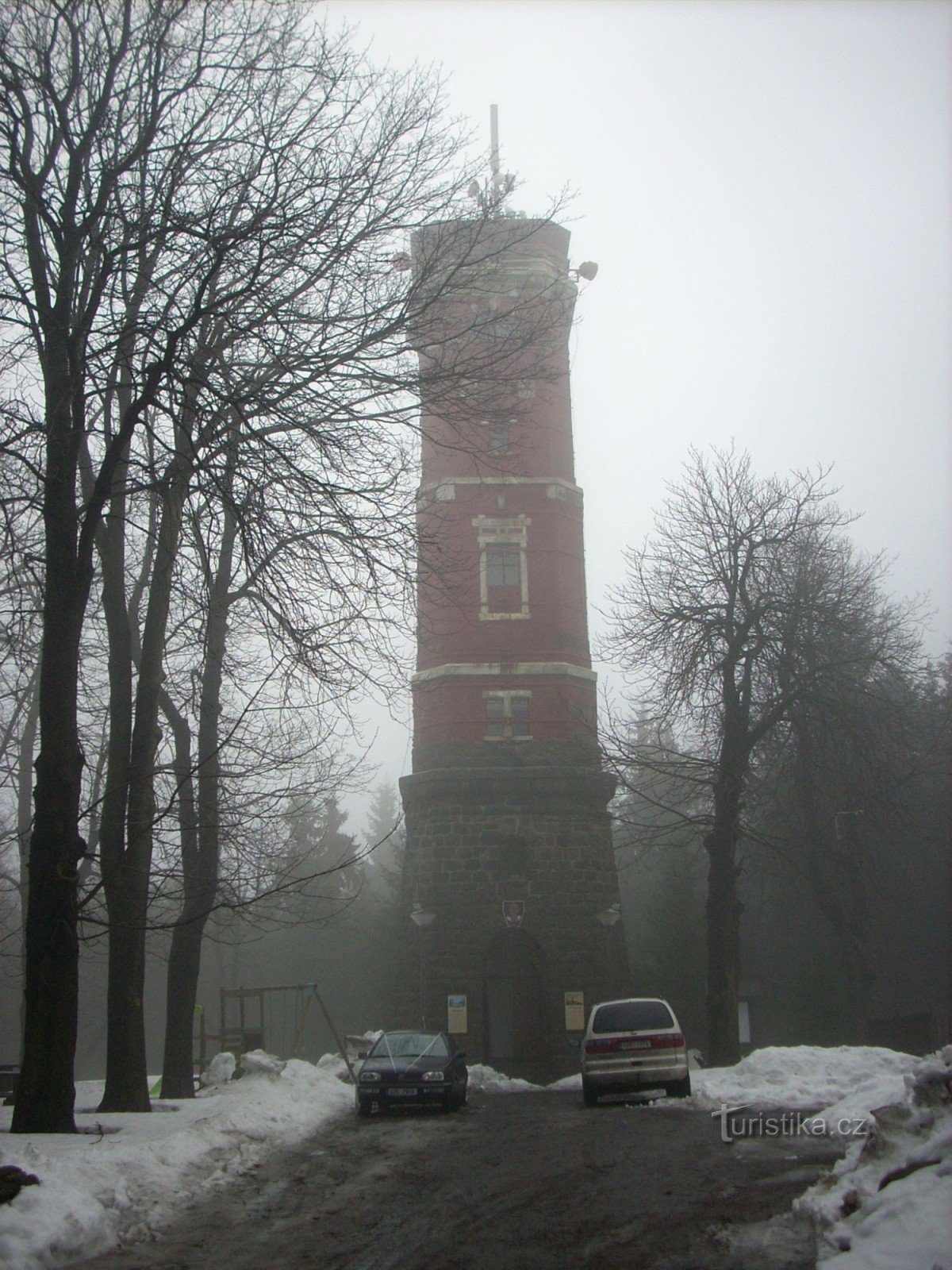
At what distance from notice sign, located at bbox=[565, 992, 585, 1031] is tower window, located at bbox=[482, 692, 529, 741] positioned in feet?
23.7

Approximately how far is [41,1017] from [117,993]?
381 cm

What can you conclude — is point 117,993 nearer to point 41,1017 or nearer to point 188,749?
point 41,1017

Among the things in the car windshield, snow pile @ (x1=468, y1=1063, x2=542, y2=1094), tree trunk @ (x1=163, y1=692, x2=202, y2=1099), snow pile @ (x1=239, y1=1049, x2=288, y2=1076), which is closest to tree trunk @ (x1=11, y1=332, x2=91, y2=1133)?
tree trunk @ (x1=163, y1=692, x2=202, y2=1099)

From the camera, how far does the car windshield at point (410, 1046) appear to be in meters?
18.1

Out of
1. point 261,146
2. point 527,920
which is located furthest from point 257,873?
point 527,920

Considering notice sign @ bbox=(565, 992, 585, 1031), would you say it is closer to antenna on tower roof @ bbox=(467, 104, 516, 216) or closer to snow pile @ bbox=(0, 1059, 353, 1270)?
snow pile @ bbox=(0, 1059, 353, 1270)

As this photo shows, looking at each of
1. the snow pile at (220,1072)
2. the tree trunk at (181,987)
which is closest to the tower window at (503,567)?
the snow pile at (220,1072)

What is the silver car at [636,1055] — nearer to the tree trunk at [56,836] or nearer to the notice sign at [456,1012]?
the tree trunk at [56,836]

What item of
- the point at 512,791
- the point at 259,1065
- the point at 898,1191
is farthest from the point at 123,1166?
the point at 512,791

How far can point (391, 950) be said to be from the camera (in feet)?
150

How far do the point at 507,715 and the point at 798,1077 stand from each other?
674 inches

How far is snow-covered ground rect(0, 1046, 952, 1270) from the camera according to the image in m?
5.62

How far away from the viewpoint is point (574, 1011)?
3011 centimetres

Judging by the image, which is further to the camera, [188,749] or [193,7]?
[188,749]
